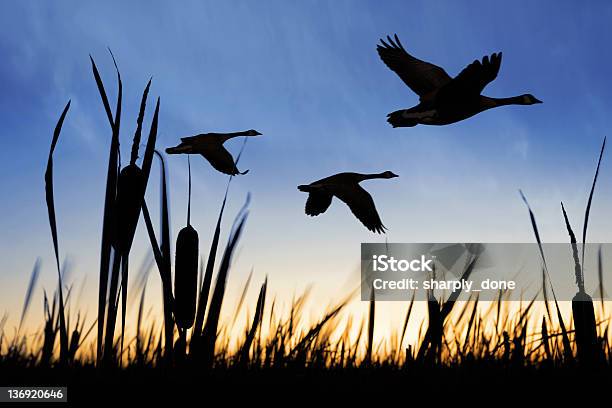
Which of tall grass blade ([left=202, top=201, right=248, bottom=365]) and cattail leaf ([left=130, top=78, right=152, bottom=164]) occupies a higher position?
cattail leaf ([left=130, top=78, right=152, bottom=164])

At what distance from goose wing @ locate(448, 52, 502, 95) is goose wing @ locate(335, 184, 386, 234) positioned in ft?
2.62

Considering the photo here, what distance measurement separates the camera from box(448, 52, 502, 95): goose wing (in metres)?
2.39

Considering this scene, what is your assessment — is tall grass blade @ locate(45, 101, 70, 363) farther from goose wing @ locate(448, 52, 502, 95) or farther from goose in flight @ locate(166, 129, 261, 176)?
goose wing @ locate(448, 52, 502, 95)

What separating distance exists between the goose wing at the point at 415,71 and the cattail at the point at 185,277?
5.83 feet

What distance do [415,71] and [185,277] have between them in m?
2.20

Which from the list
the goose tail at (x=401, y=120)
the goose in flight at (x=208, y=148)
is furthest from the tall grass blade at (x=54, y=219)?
the goose tail at (x=401, y=120)

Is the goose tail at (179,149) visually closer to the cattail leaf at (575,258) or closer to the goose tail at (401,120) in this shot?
the goose tail at (401,120)

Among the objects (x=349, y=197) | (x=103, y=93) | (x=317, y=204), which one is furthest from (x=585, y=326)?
(x=317, y=204)

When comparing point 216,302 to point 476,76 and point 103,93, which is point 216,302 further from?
point 476,76

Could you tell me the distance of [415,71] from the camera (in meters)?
3.34

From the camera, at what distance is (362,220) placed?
160 inches

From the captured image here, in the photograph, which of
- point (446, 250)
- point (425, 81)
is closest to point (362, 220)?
point (425, 81)

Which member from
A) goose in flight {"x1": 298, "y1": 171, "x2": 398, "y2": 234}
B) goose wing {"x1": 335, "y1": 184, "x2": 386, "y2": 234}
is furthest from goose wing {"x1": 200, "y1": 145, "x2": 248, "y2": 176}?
goose wing {"x1": 335, "y1": 184, "x2": 386, "y2": 234}

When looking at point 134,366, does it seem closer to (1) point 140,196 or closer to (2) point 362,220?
(1) point 140,196
